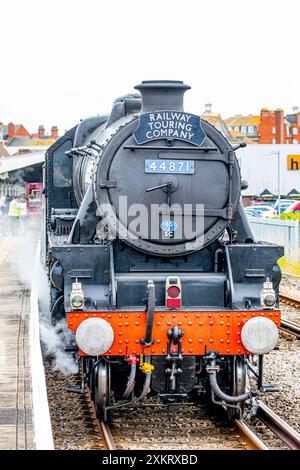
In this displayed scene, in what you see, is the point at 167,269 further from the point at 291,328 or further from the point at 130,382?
the point at 291,328

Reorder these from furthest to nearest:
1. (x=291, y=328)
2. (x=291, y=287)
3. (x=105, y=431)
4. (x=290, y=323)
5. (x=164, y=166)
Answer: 1. (x=291, y=287)
2. (x=290, y=323)
3. (x=291, y=328)
4. (x=164, y=166)
5. (x=105, y=431)

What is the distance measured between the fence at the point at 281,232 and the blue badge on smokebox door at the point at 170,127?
514 inches

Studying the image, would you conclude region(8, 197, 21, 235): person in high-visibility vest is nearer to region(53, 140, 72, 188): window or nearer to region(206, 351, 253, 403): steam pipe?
region(53, 140, 72, 188): window

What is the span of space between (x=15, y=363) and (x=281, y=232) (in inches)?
543

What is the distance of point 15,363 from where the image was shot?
9.01 meters

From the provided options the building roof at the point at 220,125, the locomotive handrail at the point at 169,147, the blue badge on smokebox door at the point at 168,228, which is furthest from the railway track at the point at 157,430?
the building roof at the point at 220,125

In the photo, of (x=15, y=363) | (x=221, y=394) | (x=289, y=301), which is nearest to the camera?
(x=221, y=394)

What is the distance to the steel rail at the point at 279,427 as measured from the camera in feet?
22.9

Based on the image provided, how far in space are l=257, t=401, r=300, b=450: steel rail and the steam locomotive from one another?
240 mm

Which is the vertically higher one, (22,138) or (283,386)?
(22,138)

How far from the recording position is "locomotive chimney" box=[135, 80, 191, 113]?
8.00 m

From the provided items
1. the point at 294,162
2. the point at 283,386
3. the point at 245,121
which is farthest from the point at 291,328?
the point at 245,121
